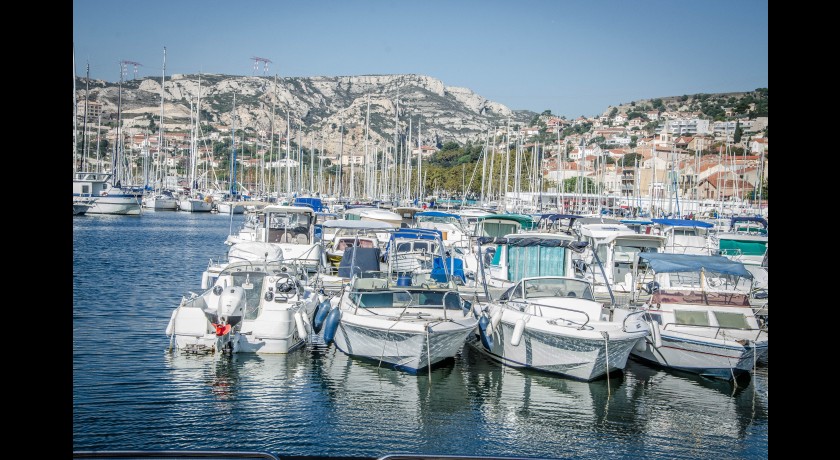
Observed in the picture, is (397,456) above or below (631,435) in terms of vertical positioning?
above

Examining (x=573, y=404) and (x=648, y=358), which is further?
(x=648, y=358)

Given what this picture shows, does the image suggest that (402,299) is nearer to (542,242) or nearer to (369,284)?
(369,284)

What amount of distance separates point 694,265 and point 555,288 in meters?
3.04

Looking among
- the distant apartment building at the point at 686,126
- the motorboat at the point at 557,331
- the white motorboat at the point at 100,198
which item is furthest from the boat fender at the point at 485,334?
the distant apartment building at the point at 686,126

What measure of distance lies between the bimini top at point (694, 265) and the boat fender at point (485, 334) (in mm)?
3845

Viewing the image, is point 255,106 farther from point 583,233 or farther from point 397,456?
point 397,456

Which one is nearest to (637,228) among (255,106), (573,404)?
(573,404)

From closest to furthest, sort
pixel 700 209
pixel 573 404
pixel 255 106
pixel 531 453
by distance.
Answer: pixel 531 453
pixel 573 404
pixel 700 209
pixel 255 106

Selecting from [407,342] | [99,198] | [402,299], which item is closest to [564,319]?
[407,342]

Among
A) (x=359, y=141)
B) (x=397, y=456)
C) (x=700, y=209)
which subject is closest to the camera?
(x=397, y=456)

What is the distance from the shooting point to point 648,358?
16328 mm
